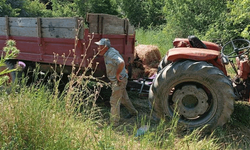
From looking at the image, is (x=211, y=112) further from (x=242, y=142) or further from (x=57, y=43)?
(x=57, y=43)

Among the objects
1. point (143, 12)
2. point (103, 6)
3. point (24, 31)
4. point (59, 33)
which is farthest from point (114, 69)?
point (143, 12)

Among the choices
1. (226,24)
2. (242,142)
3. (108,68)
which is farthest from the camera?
(226,24)

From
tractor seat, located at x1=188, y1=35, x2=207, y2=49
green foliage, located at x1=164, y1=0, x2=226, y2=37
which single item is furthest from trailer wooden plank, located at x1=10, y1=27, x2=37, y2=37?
green foliage, located at x1=164, y1=0, x2=226, y2=37

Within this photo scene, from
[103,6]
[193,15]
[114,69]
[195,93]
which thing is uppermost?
[103,6]

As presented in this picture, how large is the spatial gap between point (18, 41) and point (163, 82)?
11.1 feet

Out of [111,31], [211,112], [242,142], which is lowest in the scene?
[242,142]

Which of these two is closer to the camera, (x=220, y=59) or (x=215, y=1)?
(x=220, y=59)

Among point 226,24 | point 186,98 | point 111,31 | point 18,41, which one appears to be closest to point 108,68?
point 111,31

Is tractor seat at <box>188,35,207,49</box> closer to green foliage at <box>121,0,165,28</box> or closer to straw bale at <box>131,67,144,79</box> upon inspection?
straw bale at <box>131,67,144,79</box>

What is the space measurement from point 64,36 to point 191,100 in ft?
8.46

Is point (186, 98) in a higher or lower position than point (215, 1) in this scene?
lower

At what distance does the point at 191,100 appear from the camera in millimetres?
4203

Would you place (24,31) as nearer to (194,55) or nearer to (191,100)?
(194,55)

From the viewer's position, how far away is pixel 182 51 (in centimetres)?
421
